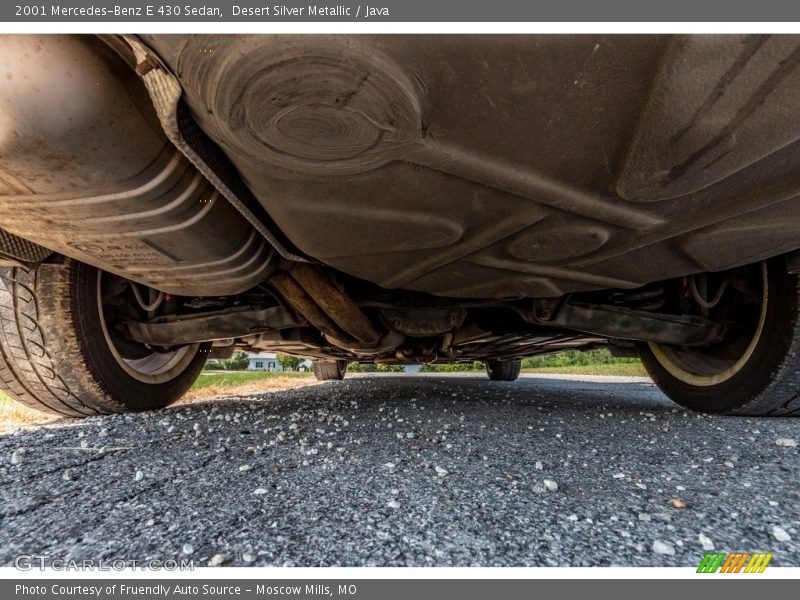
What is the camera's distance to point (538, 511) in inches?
25.7

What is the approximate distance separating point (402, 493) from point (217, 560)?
314mm

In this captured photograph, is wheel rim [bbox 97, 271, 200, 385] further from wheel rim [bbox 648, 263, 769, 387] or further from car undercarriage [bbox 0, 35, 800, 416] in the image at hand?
wheel rim [bbox 648, 263, 769, 387]

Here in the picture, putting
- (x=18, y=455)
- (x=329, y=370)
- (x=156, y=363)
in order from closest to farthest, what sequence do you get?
(x=18, y=455) → (x=156, y=363) → (x=329, y=370)

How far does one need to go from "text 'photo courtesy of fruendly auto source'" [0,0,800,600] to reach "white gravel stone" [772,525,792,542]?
17mm

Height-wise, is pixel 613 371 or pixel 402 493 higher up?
pixel 402 493

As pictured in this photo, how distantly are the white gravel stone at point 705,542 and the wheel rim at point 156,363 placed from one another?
1678mm

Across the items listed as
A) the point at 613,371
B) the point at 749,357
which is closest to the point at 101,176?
the point at 749,357

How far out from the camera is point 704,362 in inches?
66.6

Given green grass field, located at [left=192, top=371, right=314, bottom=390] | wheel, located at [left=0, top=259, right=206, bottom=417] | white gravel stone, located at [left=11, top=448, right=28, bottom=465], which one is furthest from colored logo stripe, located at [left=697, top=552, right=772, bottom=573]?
green grass field, located at [left=192, top=371, right=314, bottom=390]

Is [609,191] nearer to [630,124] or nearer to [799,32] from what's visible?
[630,124]

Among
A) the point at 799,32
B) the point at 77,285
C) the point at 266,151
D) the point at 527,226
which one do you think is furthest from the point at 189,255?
the point at 799,32

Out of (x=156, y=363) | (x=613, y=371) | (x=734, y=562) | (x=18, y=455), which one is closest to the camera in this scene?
(x=734, y=562)

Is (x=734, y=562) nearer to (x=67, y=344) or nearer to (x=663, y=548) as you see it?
(x=663, y=548)

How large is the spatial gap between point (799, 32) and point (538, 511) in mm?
735
